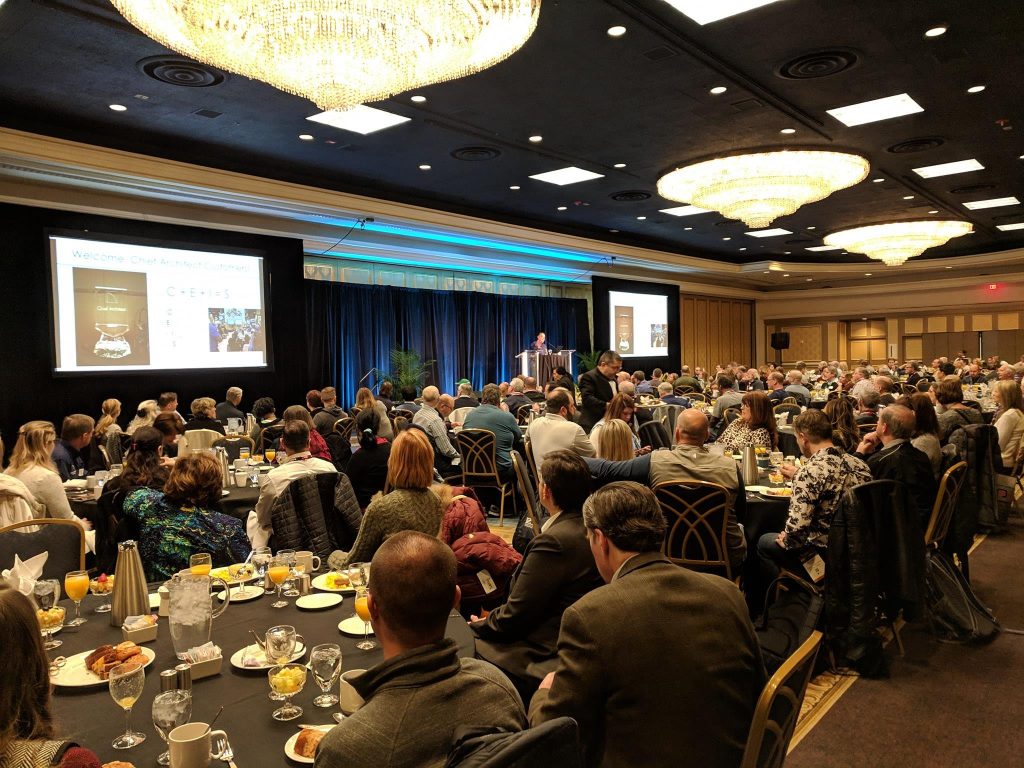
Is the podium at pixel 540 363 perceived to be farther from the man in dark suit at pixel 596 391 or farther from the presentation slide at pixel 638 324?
the man in dark suit at pixel 596 391

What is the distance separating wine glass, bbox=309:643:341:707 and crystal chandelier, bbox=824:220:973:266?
13115 millimetres

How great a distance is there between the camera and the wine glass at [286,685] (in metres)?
1.68

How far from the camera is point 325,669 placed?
1.71 meters

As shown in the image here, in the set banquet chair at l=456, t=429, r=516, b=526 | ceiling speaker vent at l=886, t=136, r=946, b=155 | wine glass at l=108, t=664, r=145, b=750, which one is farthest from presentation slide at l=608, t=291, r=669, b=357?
wine glass at l=108, t=664, r=145, b=750

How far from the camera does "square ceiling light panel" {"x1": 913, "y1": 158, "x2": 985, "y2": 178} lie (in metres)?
9.52

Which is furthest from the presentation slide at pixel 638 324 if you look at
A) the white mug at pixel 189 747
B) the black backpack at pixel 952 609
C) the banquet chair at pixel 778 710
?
the white mug at pixel 189 747

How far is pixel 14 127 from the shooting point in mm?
6938

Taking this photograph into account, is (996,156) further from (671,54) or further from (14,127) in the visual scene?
(14,127)

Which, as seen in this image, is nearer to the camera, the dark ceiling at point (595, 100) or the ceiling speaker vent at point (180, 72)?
the dark ceiling at point (595, 100)

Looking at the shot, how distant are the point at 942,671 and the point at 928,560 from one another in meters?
0.67

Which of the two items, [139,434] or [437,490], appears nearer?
[437,490]

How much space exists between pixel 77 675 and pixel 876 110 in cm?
808

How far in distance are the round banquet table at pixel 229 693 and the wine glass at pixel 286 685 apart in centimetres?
2

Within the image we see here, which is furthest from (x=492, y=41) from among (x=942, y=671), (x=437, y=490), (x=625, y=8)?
(x=942, y=671)
